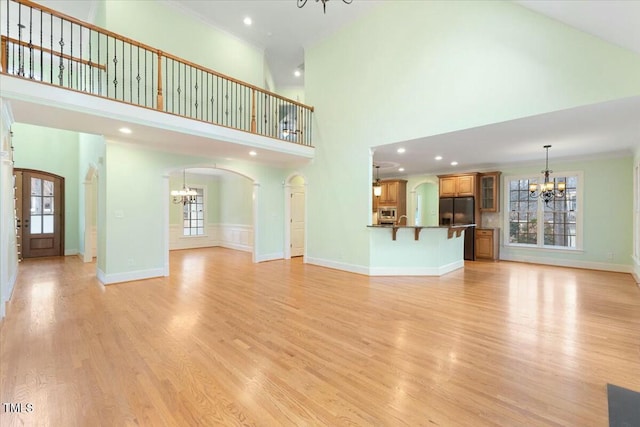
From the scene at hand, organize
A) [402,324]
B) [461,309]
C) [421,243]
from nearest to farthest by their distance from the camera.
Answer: [402,324] → [461,309] → [421,243]

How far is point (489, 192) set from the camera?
808cm

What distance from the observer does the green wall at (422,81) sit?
12.1 ft

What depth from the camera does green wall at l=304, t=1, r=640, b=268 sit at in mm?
3674

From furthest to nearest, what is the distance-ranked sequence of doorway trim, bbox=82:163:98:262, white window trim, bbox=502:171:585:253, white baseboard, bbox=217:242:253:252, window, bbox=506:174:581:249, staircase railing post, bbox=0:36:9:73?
1. white baseboard, bbox=217:242:253:252
2. doorway trim, bbox=82:163:98:262
3. window, bbox=506:174:581:249
4. white window trim, bbox=502:171:585:253
5. staircase railing post, bbox=0:36:9:73

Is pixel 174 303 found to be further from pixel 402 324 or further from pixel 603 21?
pixel 603 21

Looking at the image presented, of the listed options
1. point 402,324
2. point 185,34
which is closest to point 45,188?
point 185,34

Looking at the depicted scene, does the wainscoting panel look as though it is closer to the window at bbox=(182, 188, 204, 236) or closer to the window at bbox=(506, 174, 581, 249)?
the window at bbox=(182, 188, 204, 236)

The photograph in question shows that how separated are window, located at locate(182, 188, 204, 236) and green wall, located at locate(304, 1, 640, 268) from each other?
537cm

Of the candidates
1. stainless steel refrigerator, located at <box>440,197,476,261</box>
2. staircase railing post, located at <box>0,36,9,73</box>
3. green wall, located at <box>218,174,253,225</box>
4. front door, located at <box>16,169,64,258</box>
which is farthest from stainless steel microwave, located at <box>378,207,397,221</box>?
front door, located at <box>16,169,64,258</box>

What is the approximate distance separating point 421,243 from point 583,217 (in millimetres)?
4300

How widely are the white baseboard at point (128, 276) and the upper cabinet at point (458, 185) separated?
7.69 m

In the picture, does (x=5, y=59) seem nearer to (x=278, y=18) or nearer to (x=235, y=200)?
(x=278, y=18)

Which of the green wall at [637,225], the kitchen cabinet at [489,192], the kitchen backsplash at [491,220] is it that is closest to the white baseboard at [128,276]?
the kitchen cabinet at [489,192]

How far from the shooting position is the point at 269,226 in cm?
787
